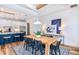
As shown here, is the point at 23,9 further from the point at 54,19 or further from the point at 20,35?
the point at 54,19

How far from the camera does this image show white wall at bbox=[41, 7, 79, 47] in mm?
1938

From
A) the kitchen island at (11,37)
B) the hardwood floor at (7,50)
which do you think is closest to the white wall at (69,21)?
the kitchen island at (11,37)

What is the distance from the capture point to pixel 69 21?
2.18 m

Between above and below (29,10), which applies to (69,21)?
below

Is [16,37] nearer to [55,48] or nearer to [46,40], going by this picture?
[46,40]

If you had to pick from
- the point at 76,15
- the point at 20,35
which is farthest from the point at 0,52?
the point at 76,15

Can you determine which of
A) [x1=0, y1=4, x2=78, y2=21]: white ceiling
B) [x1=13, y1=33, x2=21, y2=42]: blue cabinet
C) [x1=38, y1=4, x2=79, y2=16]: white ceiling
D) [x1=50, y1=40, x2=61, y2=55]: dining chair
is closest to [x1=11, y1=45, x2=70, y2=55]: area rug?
[x1=50, y1=40, x2=61, y2=55]: dining chair

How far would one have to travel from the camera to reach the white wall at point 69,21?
1.94 metres

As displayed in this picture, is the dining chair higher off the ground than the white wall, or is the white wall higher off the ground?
the white wall

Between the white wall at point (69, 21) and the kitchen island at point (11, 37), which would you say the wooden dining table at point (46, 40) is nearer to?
the kitchen island at point (11, 37)

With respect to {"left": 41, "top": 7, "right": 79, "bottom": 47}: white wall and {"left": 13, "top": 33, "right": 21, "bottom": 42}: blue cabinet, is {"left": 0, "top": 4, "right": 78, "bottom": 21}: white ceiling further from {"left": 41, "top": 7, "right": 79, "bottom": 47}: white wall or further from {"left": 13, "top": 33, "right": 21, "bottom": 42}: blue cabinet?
{"left": 13, "top": 33, "right": 21, "bottom": 42}: blue cabinet

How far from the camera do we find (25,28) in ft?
6.41

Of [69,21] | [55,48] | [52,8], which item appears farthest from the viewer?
[69,21]

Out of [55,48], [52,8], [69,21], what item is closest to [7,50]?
[55,48]
